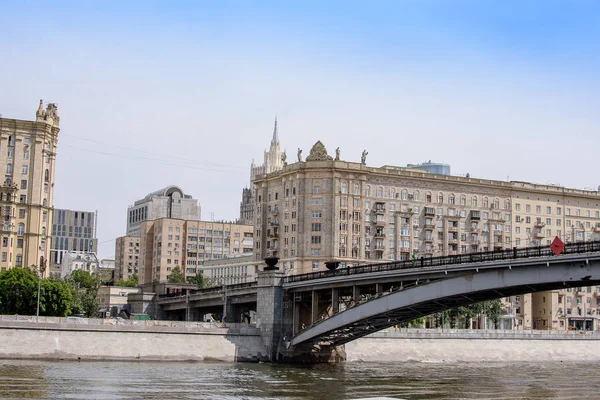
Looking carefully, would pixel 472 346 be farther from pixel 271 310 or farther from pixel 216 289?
pixel 271 310

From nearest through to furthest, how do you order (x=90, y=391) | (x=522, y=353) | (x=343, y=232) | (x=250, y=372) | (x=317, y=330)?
(x=90, y=391) < (x=250, y=372) < (x=317, y=330) < (x=522, y=353) < (x=343, y=232)

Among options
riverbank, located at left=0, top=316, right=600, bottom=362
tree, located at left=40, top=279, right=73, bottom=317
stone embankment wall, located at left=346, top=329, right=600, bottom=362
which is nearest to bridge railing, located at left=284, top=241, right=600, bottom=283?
riverbank, located at left=0, top=316, right=600, bottom=362

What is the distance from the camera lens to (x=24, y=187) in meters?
160

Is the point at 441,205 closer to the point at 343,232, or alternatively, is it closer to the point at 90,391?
the point at 343,232

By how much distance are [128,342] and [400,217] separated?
79.8 meters

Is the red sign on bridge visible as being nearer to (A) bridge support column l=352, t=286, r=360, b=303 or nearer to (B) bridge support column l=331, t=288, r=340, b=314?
(A) bridge support column l=352, t=286, r=360, b=303

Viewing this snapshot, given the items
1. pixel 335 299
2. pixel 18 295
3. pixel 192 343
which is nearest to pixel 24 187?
pixel 18 295

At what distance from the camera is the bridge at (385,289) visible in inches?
3073

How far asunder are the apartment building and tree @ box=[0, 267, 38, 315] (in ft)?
Result: 167

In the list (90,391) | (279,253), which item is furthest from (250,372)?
(279,253)

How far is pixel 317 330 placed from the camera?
97938 millimetres

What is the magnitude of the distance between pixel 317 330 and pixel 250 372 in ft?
43.6

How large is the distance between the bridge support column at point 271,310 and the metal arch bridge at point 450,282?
147cm

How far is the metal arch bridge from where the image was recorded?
252ft
